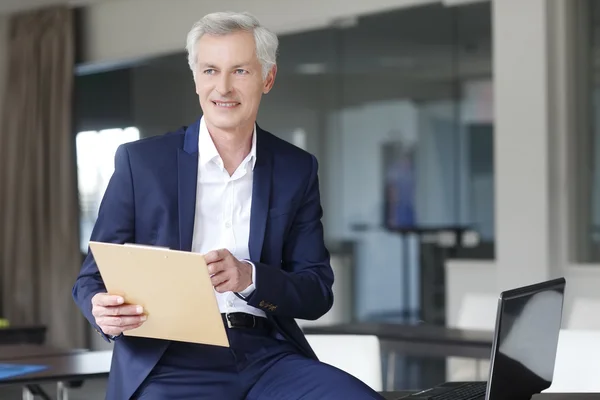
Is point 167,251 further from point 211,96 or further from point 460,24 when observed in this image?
point 460,24

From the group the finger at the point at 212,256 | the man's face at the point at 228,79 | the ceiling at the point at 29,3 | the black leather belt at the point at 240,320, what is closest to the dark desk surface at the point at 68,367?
the black leather belt at the point at 240,320

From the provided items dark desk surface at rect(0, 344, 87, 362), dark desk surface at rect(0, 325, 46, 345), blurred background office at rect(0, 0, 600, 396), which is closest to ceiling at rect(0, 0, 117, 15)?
blurred background office at rect(0, 0, 600, 396)

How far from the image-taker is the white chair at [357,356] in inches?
118

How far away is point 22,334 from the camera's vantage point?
19.3 feet

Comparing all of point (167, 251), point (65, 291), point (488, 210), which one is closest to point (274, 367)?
point (167, 251)

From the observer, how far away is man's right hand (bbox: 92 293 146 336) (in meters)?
1.94

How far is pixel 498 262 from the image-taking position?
20.8 ft

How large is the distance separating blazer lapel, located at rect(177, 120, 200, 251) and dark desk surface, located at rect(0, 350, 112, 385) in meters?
1.59

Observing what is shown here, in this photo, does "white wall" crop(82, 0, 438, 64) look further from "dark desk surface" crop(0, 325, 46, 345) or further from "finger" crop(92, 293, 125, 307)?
"finger" crop(92, 293, 125, 307)

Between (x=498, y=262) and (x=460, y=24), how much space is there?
5.58ft

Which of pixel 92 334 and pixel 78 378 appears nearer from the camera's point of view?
pixel 78 378

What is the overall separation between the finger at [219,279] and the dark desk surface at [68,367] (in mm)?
1724

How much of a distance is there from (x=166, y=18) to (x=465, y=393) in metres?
6.56

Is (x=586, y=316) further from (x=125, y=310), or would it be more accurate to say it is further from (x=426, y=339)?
(x=125, y=310)
